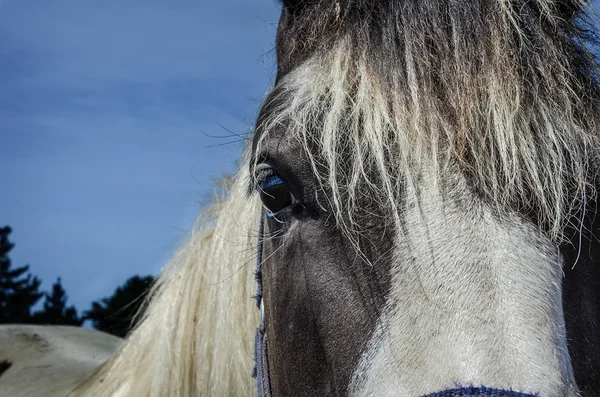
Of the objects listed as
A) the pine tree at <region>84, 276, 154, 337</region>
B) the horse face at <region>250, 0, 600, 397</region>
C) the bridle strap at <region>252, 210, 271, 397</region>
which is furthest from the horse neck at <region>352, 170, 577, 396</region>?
the pine tree at <region>84, 276, 154, 337</region>

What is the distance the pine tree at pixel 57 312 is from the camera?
26.0 ft

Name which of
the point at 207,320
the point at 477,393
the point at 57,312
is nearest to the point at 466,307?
the point at 477,393

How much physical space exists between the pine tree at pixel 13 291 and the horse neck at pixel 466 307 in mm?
7700

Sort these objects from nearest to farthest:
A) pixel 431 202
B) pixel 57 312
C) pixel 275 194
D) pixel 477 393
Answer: pixel 477 393 < pixel 431 202 < pixel 275 194 < pixel 57 312

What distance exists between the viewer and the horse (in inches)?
57.5

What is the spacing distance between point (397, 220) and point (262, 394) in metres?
0.80

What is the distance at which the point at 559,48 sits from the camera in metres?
1.93

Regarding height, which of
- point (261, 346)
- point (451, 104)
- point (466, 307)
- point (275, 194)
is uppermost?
point (451, 104)

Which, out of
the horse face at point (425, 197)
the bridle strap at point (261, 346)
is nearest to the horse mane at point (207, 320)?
the bridle strap at point (261, 346)

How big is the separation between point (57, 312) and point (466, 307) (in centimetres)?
756

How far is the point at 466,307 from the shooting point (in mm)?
1456

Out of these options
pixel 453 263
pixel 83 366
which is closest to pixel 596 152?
pixel 453 263

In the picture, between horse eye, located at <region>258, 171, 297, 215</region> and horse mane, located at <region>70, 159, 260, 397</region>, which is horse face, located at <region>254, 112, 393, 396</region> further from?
horse mane, located at <region>70, 159, 260, 397</region>

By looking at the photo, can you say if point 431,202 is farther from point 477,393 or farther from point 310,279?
point 477,393
